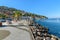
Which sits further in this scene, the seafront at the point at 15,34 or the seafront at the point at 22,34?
the seafront at the point at 22,34

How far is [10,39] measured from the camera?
1474cm

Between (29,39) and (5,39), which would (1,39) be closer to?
(5,39)

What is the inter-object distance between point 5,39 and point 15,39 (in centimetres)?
84

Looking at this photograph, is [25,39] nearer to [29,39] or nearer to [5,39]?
[29,39]

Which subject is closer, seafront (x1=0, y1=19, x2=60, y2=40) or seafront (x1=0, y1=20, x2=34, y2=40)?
seafront (x1=0, y1=20, x2=34, y2=40)

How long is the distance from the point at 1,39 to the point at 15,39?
1.17m

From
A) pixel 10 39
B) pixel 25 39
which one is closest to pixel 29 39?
pixel 25 39

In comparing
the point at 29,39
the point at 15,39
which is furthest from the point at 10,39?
the point at 29,39

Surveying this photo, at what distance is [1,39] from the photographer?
14.8 metres

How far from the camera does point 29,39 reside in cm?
1459

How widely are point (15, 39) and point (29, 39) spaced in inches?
46.3

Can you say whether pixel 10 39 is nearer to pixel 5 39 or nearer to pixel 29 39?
pixel 5 39

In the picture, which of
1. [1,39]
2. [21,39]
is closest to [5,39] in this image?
[1,39]

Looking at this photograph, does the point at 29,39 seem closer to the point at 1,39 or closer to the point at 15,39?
the point at 15,39
